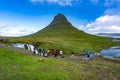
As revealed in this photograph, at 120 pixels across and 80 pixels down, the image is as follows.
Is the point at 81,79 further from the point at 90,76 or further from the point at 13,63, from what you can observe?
the point at 13,63

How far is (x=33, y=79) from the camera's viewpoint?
34625mm

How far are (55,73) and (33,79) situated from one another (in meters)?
5.74

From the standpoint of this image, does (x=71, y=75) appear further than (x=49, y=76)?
Yes

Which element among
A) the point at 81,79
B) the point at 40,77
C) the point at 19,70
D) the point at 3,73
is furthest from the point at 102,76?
the point at 3,73

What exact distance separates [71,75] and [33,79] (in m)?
7.98

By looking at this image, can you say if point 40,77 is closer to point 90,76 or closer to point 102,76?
point 90,76

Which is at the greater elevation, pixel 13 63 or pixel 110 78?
pixel 13 63

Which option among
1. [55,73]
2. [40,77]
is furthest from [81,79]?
[40,77]

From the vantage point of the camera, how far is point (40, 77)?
3556 centimetres

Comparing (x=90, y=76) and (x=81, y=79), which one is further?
(x=90, y=76)

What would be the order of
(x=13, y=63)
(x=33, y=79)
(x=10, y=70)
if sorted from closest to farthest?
(x=33, y=79), (x=10, y=70), (x=13, y=63)

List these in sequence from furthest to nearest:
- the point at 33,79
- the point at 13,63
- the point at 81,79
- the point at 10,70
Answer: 1. the point at 13,63
2. the point at 10,70
3. the point at 81,79
4. the point at 33,79

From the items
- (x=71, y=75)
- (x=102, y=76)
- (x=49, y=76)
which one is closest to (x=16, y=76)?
(x=49, y=76)

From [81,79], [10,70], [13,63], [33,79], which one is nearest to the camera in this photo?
[33,79]
